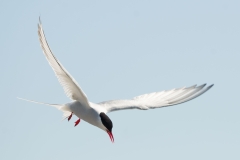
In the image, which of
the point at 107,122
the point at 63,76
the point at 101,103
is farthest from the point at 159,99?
the point at 63,76

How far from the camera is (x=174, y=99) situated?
693 inches

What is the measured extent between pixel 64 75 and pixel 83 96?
1003mm

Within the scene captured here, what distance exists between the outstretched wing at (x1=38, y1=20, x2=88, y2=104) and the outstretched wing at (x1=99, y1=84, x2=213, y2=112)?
1464mm

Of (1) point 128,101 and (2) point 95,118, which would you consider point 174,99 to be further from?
(2) point 95,118

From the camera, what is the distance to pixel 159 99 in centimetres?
1795

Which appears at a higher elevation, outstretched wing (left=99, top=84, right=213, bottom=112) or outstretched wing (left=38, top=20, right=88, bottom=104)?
outstretched wing (left=38, top=20, right=88, bottom=104)

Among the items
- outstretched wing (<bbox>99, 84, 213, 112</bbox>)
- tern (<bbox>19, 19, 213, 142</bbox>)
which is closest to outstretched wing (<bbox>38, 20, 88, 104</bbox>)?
tern (<bbox>19, 19, 213, 142</bbox>)

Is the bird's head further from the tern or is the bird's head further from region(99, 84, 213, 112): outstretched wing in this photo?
region(99, 84, 213, 112): outstretched wing

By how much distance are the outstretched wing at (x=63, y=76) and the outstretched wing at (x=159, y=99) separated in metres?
1.46

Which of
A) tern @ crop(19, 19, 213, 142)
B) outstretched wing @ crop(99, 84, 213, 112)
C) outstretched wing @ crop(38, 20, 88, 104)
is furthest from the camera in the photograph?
outstretched wing @ crop(99, 84, 213, 112)

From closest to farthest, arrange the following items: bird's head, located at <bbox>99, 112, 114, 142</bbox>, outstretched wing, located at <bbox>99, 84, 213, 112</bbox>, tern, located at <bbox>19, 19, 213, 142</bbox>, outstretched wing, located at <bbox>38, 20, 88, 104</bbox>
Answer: outstretched wing, located at <bbox>38, 20, 88, 104</bbox> < tern, located at <bbox>19, 19, 213, 142</bbox> < bird's head, located at <bbox>99, 112, 114, 142</bbox> < outstretched wing, located at <bbox>99, 84, 213, 112</bbox>

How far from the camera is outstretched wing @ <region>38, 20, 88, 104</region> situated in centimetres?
1280

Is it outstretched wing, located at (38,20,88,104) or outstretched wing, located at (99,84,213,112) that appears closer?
outstretched wing, located at (38,20,88,104)

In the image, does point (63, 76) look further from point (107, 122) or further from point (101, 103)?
point (101, 103)
